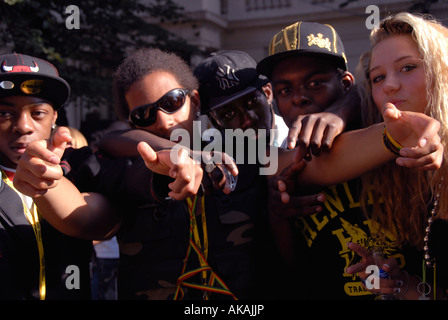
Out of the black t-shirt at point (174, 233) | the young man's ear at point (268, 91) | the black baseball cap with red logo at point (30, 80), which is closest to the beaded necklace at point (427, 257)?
the black t-shirt at point (174, 233)

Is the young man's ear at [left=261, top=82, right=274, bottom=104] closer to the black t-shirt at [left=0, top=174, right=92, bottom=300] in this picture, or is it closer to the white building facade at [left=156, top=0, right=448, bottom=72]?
the black t-shirt at [left=0, top=174, right=92, bottom=300]

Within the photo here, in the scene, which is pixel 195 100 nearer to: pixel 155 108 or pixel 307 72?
pixel 155 108

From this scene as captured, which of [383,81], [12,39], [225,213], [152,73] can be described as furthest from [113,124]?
[383,81]

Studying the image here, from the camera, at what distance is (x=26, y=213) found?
1885mm

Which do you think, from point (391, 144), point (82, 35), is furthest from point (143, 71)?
point (82, 35)

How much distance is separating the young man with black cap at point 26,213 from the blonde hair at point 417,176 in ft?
4.52

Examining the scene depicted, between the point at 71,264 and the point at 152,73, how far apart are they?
102cm

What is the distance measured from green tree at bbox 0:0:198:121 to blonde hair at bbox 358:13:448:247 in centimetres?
522

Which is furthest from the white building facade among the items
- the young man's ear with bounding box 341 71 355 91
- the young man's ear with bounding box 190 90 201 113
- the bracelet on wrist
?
the bracelet on wrist

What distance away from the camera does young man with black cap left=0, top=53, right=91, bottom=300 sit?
182 centimetres

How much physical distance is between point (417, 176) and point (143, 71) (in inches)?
55.3

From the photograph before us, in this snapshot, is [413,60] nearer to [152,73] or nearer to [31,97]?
[152,73]

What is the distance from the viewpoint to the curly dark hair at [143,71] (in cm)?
226
